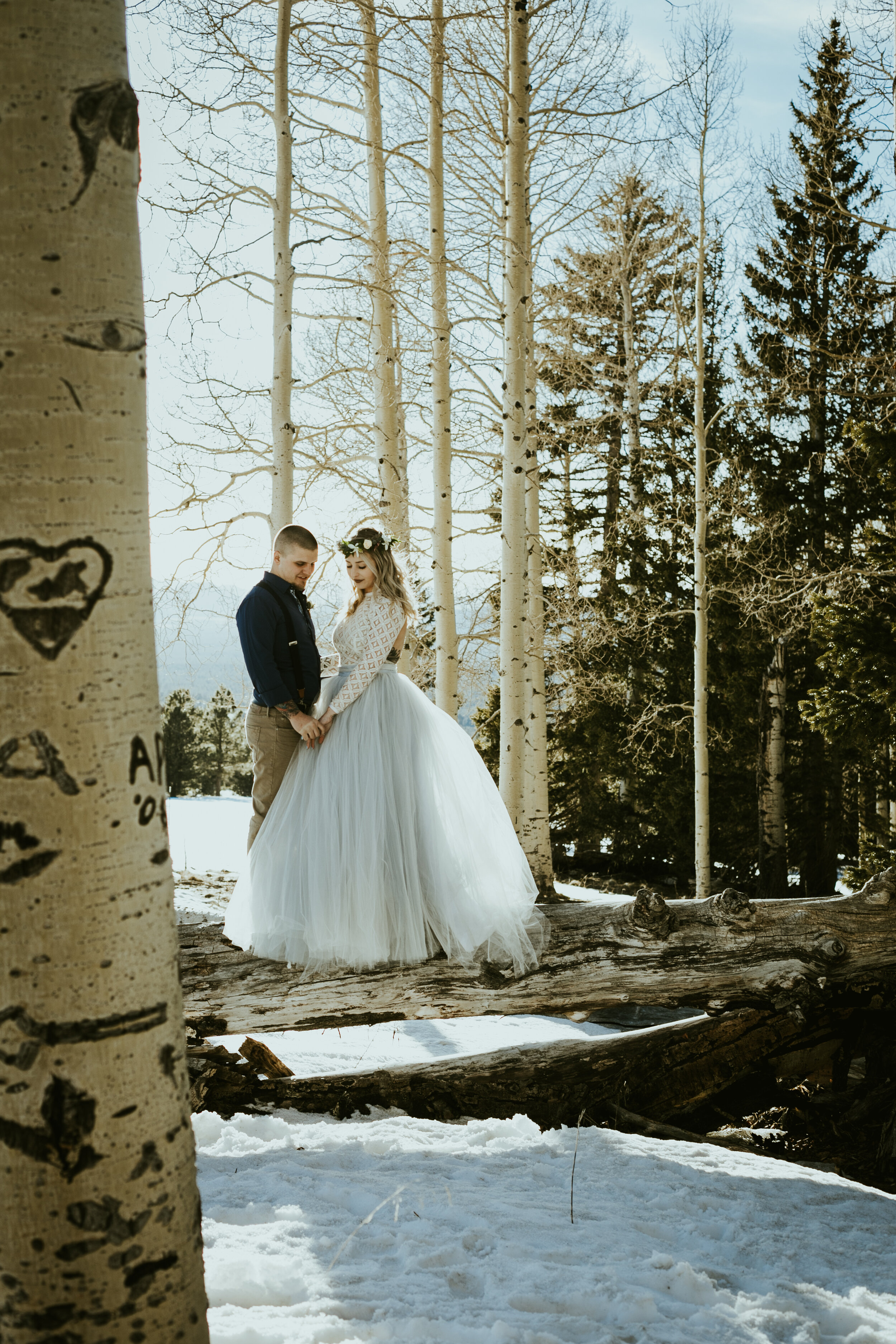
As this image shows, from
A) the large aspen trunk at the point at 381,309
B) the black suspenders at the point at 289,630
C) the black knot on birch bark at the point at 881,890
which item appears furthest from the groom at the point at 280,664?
the large aspen trunk at the point at 381,309

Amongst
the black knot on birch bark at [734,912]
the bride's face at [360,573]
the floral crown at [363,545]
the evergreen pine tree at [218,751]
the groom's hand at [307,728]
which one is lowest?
the evergreen pine tree at [218,751]

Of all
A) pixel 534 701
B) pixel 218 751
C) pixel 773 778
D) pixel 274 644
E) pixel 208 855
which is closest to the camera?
pixel 274 644

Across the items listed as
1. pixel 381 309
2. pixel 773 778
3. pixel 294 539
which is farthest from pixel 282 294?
pixel 773 778

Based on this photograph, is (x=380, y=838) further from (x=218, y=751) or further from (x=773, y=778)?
(x=218, y=751)

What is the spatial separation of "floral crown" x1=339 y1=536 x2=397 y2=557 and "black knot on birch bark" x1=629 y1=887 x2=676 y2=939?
214 cm

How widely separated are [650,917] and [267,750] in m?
2.08

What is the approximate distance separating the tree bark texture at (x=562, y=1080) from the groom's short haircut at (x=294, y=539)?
2486mm

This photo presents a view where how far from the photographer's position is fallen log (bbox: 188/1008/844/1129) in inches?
160

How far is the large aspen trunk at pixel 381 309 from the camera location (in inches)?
353

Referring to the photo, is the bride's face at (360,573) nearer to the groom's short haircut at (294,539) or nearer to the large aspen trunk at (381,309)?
the groom's short haircut at (294,539)

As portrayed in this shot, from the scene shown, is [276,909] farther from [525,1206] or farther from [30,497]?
[30,497]

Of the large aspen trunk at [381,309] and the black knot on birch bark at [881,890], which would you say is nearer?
the black knot on birch bark at [881,890]

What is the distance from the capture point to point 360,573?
4645 mm

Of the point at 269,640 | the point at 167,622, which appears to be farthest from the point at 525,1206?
the point at 167,622
